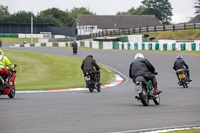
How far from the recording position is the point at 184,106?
39.8ft

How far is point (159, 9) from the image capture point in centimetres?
14500

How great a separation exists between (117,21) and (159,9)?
19670 mm

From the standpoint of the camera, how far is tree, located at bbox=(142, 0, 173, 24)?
143m

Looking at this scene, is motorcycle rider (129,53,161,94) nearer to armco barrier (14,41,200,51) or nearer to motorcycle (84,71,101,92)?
motorcycle (84,71,101,92)

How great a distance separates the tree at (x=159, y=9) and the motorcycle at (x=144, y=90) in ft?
432

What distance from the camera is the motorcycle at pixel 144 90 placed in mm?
12211

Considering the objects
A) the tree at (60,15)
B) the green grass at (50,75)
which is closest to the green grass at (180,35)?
the green grass at (50,75)

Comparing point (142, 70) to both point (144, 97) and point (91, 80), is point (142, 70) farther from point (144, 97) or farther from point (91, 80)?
point (91, 80)

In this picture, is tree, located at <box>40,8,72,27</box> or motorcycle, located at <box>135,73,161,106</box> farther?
tree, located at <box>40,8,72,27</box>

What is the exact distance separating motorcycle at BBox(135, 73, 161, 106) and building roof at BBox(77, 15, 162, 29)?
118 metres

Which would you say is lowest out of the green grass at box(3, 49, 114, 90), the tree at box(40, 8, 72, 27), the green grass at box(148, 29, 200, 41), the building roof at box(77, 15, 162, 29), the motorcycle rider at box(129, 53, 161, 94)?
the green grass at box(3, 49, 114, 90)

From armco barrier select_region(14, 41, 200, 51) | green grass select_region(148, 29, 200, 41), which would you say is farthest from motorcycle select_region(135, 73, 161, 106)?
green grass select_region(148, 29, 200, 41)

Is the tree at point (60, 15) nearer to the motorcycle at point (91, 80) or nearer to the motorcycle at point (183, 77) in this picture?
the motorcycle at point (183, 77)

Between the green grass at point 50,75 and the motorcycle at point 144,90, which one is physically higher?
the motorcycle at point 144,90
